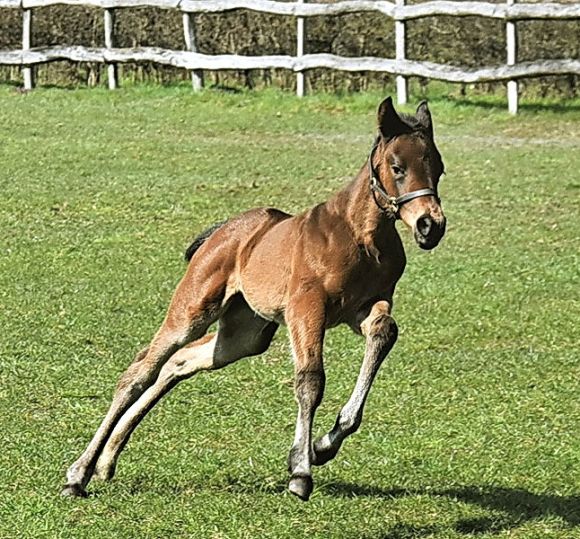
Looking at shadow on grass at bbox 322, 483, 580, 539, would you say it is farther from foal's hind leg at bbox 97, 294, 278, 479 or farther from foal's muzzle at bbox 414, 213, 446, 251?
foal's muzzle at bbox 414, 213, 446, 251

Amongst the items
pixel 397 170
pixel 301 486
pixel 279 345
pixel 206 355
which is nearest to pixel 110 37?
pixel 279 345

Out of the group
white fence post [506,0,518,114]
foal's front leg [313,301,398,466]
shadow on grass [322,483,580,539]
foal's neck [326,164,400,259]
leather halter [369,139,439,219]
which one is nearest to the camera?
leather halter [369,139,439,219]

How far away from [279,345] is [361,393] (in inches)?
181

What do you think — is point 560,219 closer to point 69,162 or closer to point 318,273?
point 69,162

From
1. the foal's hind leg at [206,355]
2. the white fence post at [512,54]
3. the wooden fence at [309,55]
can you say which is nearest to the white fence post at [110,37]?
the wooden fence at [309,55]

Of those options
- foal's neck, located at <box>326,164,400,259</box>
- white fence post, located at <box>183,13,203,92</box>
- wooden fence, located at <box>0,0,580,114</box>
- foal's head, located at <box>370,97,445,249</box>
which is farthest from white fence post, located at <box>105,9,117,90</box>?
foal's head, located at <box>370,97,445,249</box>

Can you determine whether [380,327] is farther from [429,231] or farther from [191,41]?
[191,41]

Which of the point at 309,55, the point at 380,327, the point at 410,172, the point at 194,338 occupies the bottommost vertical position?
the point at 194,338

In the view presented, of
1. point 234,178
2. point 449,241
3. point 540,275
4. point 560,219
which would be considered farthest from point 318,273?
point 234,178

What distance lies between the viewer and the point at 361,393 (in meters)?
5.99

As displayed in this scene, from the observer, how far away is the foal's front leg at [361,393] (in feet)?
19.4

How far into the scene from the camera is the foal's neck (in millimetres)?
6035

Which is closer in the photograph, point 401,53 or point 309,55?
point 401,53

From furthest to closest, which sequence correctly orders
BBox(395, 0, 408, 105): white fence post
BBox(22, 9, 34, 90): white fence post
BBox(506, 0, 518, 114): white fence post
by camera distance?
BBox(22, 9, 34, 90): white fence post < BBox(395, 0, 408, 105): white fence post < BBox(506, 0, 518, 114): white fence post
